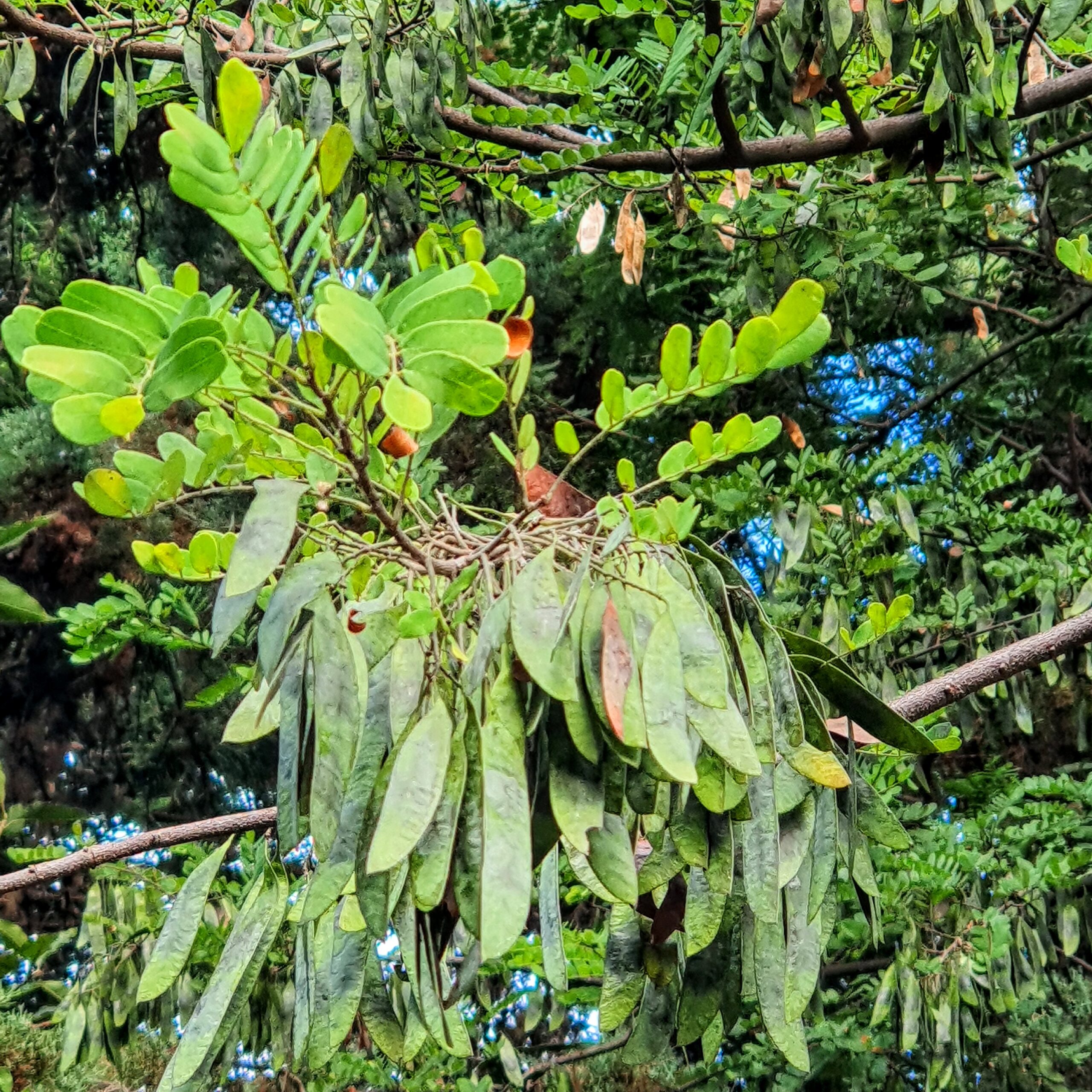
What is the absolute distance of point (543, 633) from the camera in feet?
2.14

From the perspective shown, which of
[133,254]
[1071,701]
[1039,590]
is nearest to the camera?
[1039,590]

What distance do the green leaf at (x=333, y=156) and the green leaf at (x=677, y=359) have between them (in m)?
0.23

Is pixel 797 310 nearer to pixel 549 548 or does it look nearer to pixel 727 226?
pixel 549 548

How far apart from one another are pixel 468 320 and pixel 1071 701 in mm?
2545

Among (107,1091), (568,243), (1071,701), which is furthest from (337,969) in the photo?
(568,243)

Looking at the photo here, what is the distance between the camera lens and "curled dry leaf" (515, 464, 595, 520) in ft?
2.72

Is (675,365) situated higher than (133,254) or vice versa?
(133,254)

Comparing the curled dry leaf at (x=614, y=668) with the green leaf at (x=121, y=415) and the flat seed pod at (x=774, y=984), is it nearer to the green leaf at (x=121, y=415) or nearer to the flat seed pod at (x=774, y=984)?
the flat seed pod at (x=774, y=984)

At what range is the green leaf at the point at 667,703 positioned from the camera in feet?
2.06

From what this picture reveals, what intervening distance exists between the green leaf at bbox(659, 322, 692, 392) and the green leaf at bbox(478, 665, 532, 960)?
25cm

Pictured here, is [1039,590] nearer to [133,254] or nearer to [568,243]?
[568,243]

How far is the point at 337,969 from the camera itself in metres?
0.73

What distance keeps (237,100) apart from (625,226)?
1.27 m

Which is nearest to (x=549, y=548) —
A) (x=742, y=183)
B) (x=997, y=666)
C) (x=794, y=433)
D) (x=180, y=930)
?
(x=180, y=930)
